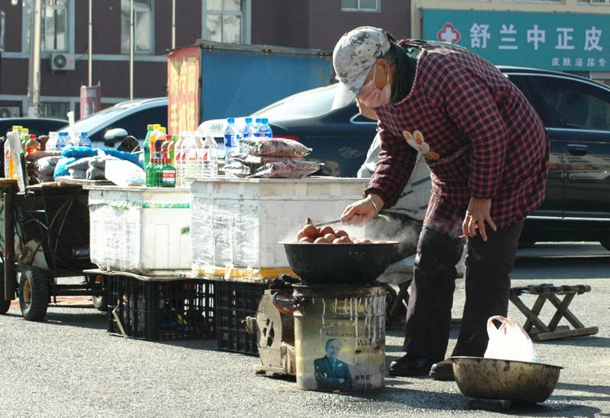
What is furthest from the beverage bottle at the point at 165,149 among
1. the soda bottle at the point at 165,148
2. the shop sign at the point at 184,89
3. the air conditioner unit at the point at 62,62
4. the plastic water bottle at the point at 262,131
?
the air conditioner unit at the point at 62,62

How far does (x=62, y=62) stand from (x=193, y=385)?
95.5 feet

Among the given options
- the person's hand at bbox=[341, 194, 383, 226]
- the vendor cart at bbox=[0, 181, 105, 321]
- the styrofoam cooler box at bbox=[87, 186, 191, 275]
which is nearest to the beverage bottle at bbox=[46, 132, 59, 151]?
the vendor cart at bbox=[0, 181, 105, 321]

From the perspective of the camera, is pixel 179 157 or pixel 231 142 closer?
pixel 231 142

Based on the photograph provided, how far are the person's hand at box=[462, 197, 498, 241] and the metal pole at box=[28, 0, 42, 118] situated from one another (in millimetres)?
23107

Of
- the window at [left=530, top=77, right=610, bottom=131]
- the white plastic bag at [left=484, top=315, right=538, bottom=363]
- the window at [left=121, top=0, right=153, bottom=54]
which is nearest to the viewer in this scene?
the white plastic bag at [left=484, top=315, right=538, bottom=363]

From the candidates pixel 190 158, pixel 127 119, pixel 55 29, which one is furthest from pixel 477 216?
pixel 55 29

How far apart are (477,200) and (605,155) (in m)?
6.81

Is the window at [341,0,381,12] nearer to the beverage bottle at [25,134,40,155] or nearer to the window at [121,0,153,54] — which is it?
the window at [121,0,153,54]

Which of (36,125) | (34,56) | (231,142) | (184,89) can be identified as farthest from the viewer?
(34,56)

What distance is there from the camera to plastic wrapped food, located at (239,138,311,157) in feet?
24.4

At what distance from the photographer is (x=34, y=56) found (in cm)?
2872

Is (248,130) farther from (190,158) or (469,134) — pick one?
(469,134)

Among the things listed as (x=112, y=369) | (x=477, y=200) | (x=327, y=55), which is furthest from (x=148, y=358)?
(x=327, y=55)

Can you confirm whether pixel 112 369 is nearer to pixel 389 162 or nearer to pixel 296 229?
pixel 296 229
